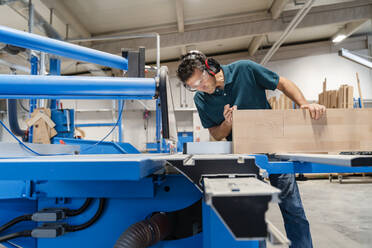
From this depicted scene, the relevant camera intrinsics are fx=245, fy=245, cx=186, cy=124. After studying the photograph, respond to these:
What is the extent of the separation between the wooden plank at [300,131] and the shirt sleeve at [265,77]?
55 centimetres

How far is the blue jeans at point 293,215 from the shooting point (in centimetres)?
135

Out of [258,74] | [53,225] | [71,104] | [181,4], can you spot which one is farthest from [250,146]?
[71,104]

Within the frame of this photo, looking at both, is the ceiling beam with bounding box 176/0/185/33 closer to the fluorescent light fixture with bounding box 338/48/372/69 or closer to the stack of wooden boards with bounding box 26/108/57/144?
the fluorescent light fixture with bounding box 338/48/372/69

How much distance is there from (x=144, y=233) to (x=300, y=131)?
0.79 m

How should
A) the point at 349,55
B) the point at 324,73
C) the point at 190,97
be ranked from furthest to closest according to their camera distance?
the point at 190,97
the point at 324,73
the point at 349,55

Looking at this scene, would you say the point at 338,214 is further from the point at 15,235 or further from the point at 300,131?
the point at 15,235

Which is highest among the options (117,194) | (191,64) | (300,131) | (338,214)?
(191,64)

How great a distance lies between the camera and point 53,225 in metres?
0.93

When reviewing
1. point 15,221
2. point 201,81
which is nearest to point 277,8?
point 201,81

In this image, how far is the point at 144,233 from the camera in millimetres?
844

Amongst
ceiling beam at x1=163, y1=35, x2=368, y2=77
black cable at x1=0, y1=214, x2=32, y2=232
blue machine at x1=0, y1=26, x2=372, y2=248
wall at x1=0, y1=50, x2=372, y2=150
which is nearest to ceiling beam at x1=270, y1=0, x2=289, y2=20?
ceiling beam at x1=163, y1=35, x2=368, y2=77

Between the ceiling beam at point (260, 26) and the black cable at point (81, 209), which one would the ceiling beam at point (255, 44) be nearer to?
the ceiling beam at point (260, 26)

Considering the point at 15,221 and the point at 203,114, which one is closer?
the point at 15,221

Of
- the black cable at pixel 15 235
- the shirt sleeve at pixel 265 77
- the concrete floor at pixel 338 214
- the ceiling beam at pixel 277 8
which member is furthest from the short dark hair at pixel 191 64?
the ceiling beam at pixel 277 8
